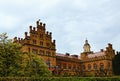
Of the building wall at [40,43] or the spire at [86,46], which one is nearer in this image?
the building wall at [40,43]

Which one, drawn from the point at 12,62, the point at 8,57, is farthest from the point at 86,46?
the point at 8,57

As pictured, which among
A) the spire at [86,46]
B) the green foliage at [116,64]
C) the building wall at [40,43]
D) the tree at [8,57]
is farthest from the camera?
the spire at [86,46]

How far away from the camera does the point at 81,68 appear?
77062mm

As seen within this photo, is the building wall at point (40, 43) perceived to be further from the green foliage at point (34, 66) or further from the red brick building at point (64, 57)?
the green foliage at point (34, 66)

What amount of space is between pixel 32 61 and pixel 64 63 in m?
28.2

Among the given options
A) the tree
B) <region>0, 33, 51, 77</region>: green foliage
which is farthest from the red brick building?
the tree

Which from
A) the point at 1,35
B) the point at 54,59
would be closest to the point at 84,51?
the point at 54,59

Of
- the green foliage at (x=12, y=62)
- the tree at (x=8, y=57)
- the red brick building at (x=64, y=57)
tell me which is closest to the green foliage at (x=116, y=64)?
the red brick building at (x=64, y=57)

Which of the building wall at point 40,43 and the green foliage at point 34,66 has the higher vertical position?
the building wall at point 40,43

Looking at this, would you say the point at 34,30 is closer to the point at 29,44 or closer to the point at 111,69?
the point at 29,44

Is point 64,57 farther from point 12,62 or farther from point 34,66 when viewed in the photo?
point 12,62

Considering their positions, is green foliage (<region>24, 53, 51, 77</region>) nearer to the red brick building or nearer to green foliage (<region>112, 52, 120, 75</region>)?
the red brick building

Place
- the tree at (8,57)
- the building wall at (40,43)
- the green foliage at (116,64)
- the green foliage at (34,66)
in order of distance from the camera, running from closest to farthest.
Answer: the tree at (8,57) → the green foliage at (34,66) → the building wall at (40,43) → the green foliage at (116,64)

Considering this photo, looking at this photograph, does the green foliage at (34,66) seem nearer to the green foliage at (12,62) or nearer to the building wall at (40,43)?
the green foliage at (12,62)
